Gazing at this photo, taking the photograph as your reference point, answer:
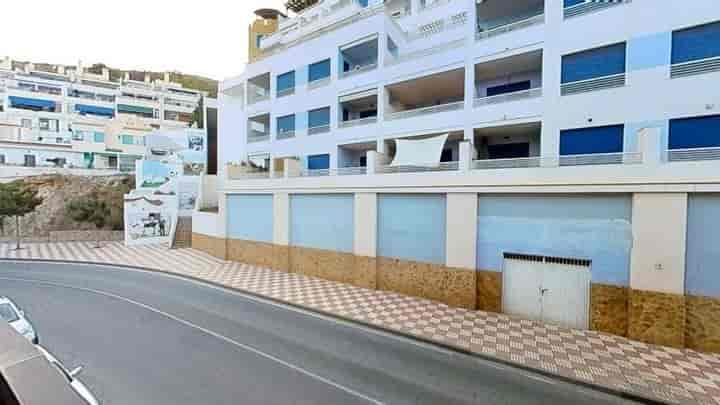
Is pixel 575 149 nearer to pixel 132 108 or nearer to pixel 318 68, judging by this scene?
pixel 318 68

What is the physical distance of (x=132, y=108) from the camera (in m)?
55.3

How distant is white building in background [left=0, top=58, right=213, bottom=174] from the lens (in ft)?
128

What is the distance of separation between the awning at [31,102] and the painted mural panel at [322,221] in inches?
2149

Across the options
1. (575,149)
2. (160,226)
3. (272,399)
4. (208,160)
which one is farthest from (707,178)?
(208,160)

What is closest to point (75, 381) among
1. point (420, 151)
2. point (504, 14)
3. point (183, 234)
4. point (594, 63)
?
point (420, 151)

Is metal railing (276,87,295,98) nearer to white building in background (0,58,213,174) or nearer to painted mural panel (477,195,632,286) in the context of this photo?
painted mural panel (477,195,632,286)

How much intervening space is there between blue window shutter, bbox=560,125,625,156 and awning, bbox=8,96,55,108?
2540 inches

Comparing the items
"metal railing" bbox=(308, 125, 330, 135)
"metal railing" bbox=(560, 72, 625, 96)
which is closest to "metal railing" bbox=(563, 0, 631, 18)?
"metal railing" bbox=(560, 72, 625, 96)

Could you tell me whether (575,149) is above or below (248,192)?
above

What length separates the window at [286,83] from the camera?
21.7 m

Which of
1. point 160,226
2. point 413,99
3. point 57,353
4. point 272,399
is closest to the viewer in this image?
point 272,399

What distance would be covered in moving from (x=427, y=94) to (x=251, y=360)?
16414 millimetres

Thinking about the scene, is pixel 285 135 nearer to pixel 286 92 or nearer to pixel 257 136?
pixel 286 92

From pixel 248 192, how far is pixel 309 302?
823 cm
